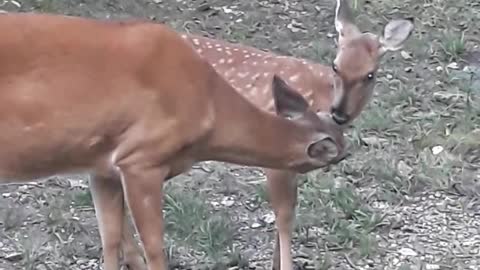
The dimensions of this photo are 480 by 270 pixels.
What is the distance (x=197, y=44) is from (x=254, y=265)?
3.72 feet

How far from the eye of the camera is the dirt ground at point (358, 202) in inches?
237

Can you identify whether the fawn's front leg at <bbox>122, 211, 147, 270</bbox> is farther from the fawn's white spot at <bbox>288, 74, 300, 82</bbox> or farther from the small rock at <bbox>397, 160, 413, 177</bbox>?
the small rock at <bbox>397, 160, 413, 177</bbox>

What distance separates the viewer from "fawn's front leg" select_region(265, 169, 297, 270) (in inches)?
222

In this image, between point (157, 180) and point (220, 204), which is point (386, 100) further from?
point (157, 180)

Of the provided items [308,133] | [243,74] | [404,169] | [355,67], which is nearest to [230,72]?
[243,74]

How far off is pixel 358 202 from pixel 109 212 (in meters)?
1.77

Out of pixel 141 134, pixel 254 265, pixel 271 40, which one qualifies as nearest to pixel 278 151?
pixel 141 134

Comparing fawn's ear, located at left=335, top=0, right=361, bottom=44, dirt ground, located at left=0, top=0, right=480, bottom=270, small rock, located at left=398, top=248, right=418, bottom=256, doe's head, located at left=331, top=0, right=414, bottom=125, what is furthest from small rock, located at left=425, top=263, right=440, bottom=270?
fawn's ear, located at left=335, top=0, right=361, bottom=44

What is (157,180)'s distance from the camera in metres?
4.86

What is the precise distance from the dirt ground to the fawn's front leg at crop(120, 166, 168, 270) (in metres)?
0.86

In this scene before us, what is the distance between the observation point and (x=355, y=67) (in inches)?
232

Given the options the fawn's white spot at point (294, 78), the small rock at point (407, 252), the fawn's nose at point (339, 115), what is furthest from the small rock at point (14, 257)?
the small rock at point (407, 252)

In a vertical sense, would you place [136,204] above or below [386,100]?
above

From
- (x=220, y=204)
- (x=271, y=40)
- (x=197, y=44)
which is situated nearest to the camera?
(x=197, y=44)
